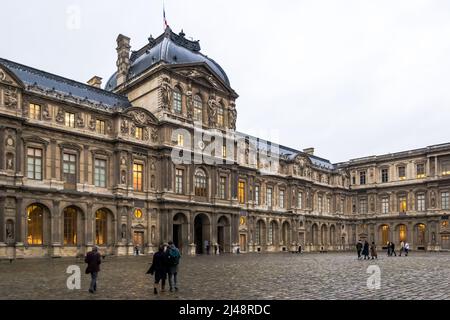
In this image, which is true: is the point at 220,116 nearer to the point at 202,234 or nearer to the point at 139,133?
the point at 139,133

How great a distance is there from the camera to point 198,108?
47.8 metres

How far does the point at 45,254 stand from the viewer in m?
34.1

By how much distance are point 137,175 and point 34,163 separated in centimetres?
990

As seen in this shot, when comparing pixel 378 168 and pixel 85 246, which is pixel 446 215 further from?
pixel 85 246

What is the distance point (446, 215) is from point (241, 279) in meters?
56.9

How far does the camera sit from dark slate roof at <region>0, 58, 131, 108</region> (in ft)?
120

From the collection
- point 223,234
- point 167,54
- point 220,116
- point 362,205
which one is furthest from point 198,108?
point 362,205

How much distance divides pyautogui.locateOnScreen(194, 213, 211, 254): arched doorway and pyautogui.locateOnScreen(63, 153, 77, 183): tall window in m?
14.9

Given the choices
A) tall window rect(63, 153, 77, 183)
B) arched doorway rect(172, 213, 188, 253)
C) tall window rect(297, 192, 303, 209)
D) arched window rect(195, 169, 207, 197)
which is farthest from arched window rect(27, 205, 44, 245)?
tall window rect(297, 192, 303, 209)

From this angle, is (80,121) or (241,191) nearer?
(80,121)

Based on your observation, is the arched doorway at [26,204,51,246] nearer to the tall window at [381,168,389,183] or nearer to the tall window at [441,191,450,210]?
the tall window at [381,168,389,183]

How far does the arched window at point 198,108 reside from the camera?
4738cm

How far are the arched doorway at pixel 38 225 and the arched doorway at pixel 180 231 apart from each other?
12.9 meters
